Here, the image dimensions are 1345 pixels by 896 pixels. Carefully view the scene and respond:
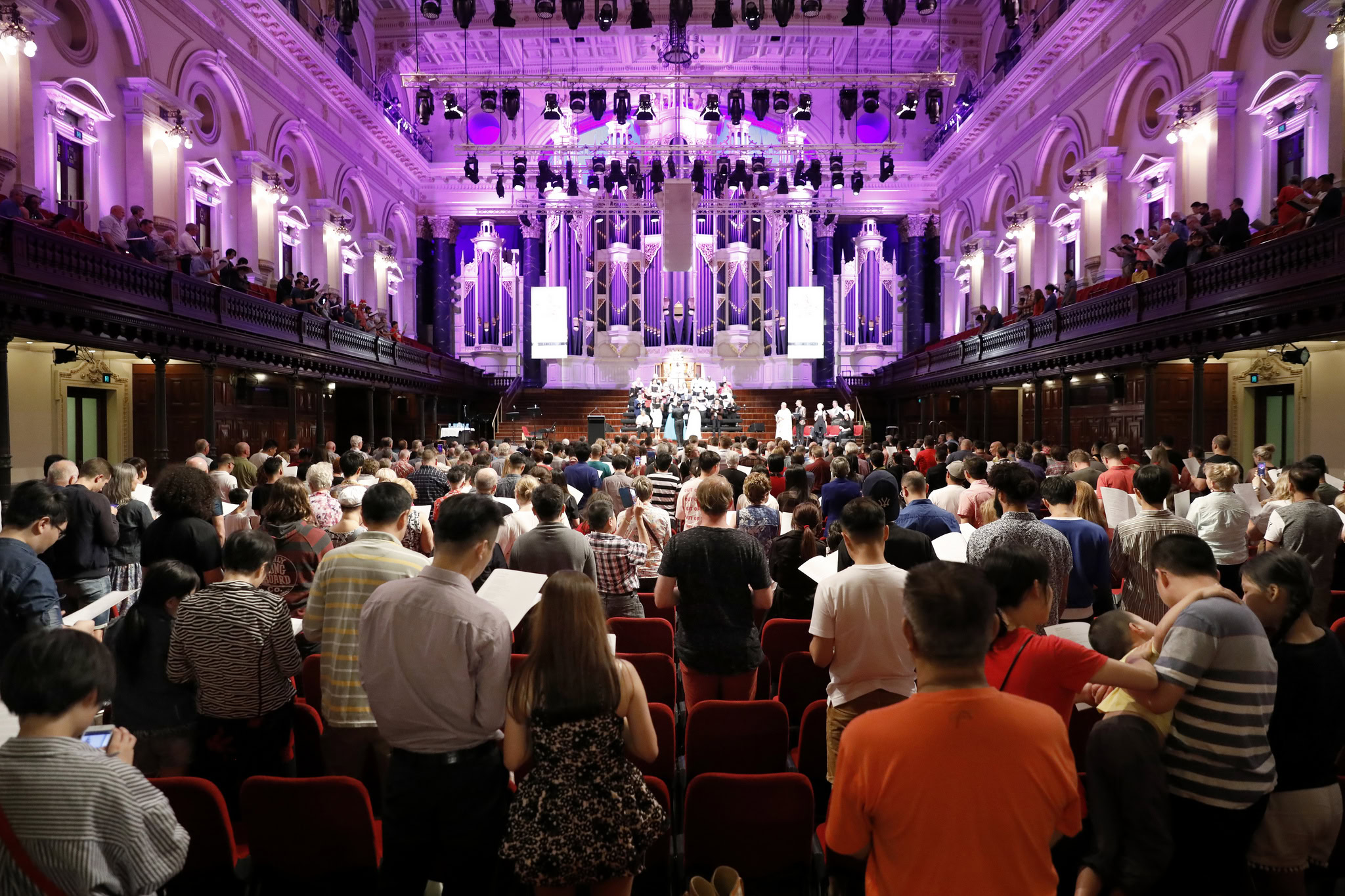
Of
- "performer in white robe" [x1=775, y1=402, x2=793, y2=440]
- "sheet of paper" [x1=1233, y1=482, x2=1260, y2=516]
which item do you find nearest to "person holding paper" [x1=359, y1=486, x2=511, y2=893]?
"sheet of paper" [x1=1233, y1=482, x2=1260, y2=516]

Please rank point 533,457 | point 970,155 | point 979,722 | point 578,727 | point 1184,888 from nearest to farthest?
point 979,722 → point 578,727 → point 1184,888 → point 533,457 → point 970,155

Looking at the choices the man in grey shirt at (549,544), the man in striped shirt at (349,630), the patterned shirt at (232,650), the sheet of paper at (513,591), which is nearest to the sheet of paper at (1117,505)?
the man in grey shirt at (549,544)

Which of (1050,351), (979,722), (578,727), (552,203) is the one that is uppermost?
(552,203)

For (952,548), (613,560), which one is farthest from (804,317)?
(952,548)

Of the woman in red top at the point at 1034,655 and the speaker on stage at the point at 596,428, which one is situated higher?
the speaker on stage at the point at 596,428

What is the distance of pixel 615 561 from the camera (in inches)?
191

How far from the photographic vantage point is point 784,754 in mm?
3307

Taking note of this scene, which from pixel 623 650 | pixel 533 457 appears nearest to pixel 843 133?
pixel 533 457

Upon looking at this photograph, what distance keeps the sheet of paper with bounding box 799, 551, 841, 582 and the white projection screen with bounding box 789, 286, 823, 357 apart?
A: 857 inches

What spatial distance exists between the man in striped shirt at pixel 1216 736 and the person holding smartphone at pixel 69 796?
2.54 meters

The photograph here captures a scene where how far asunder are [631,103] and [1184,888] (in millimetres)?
26588

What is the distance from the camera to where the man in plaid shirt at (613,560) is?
4.83 metres

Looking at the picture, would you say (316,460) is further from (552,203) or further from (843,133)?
(843,133)

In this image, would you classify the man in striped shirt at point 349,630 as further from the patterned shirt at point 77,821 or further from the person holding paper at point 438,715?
the patterned shirt at point 77,821
